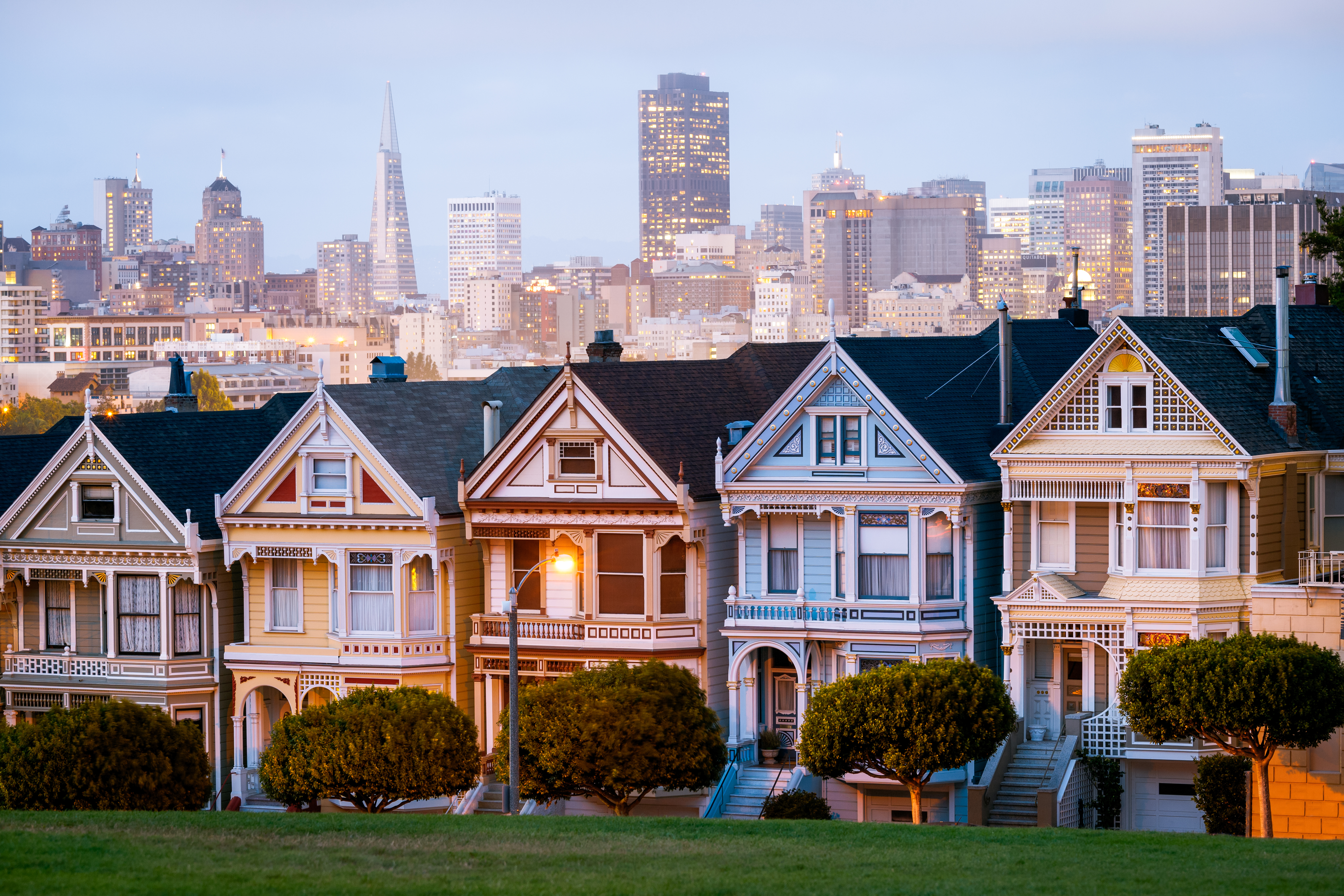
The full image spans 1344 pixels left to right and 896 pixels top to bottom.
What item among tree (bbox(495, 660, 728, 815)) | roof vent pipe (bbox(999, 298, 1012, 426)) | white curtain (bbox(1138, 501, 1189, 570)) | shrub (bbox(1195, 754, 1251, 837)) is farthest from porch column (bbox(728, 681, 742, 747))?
shrub (bbox(1195, 754, 1251, 837))

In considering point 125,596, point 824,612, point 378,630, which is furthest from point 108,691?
point 824,612

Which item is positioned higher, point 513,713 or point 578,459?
point 578,459

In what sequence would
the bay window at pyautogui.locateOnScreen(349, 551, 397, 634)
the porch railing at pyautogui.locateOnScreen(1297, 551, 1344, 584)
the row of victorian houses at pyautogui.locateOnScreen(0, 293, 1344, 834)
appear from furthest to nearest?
1. the bay window at pyautogui.locateOnScreen(349, 551, 397, 634)
2. the row of victorian houses at pyautogui.locateOnScreen(0, 293, 1344, 834)
3. the porch railing at pyautogui.locateOnScreen(1297, 551, 1344, 584)

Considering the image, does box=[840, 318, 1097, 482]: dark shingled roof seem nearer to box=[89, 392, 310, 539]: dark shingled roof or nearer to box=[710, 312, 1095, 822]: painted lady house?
box=[710, 312, 1095, 822]: painted lady house

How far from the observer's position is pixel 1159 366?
41.5 metres

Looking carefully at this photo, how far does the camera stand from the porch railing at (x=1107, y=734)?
4206 centimetres

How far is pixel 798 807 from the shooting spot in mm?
42375

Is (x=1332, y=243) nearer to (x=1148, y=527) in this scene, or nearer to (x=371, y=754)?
(x=1148, y=527)

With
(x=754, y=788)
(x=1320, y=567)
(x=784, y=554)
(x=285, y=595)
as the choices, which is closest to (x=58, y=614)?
(x=285, y=595)

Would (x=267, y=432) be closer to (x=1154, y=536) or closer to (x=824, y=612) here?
(x=824, y=612)

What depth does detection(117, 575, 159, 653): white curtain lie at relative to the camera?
49.5 meters

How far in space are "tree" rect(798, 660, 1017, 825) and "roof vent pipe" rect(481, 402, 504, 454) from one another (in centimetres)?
1130

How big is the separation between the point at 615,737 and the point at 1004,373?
11336 millimetres

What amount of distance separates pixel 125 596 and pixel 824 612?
51.2 ft
